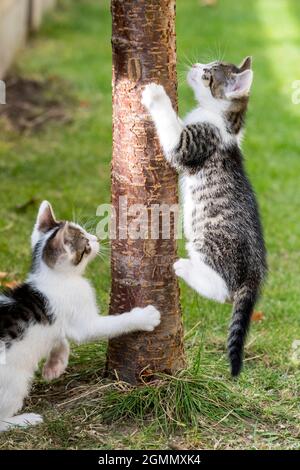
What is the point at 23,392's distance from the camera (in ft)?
13.3

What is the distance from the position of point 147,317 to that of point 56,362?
1.79 ft

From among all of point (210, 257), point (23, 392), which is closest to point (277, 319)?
point (210, 257)

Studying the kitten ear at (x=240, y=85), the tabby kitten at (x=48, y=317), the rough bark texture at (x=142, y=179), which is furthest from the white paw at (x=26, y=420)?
the kitten ear at (x=240, y=85)

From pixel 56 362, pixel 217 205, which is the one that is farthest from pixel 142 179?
pixel 56 362

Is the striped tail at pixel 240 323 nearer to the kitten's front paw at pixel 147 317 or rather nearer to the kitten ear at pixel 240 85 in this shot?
the kitten's front paw at pixel 147 317

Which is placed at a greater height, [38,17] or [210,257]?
[38,17]

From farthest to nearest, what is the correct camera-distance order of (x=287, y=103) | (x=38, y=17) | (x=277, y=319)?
(x=38, y=17) → (x=287, y=103) → (x=277, y=319)

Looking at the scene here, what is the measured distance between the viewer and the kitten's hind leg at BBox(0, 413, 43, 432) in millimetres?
4098

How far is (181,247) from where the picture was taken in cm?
655

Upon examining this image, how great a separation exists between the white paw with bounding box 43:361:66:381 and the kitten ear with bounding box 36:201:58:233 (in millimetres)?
646

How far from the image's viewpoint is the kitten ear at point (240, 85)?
437cm

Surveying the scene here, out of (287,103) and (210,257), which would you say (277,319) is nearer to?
(210,257)

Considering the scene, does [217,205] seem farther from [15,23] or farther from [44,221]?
[15,23]
